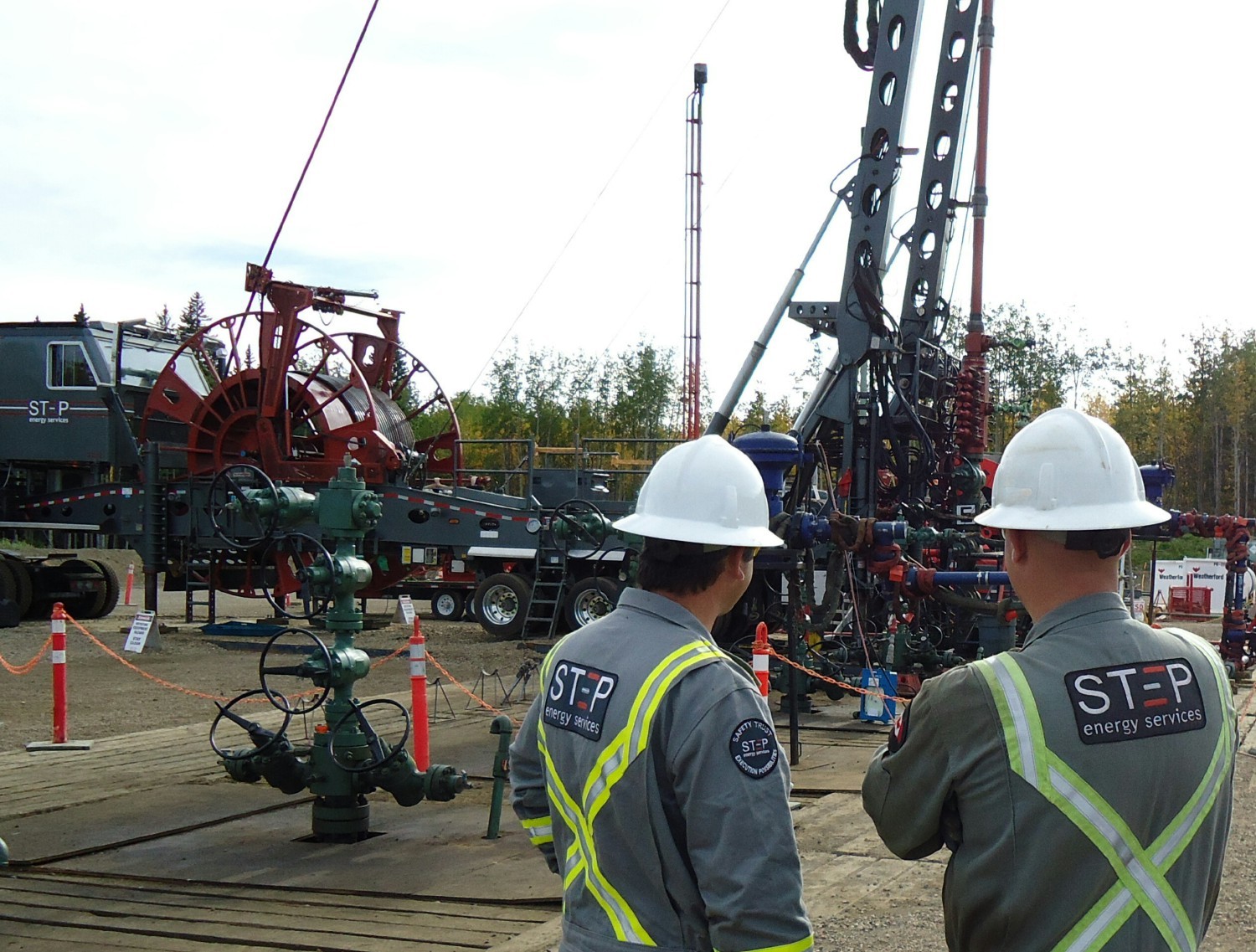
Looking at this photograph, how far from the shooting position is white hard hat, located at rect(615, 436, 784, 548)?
2738 mm

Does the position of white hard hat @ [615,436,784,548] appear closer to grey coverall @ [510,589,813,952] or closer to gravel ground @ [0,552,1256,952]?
grey coverall @ [510,589,813,952]

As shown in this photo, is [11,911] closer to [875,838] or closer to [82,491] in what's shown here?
[875,838]

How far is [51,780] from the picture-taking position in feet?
30.8

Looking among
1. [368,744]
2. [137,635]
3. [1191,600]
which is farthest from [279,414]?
[1191,600]

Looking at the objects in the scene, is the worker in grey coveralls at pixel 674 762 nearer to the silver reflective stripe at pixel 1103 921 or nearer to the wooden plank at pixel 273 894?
the silver reflective stripe at pixel 1103 921

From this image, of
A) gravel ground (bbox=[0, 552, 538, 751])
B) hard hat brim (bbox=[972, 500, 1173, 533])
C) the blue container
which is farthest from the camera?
gravel ground (bbox=[0, 552, 538, 751])

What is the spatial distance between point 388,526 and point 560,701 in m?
17.7

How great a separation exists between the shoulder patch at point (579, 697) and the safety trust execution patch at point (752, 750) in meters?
0.27

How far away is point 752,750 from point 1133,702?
25.5 inches

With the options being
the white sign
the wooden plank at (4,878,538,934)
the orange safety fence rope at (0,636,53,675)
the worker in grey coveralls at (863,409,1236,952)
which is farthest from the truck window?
the worker in grey coveralls at (863,409,1236,952)

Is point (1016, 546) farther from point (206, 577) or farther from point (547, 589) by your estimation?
point (206, 577)

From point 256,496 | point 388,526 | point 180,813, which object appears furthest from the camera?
point 388,526

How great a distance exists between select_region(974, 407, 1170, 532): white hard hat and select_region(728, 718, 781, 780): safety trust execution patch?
0.58 metres

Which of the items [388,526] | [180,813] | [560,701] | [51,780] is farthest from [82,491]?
[560,701]
